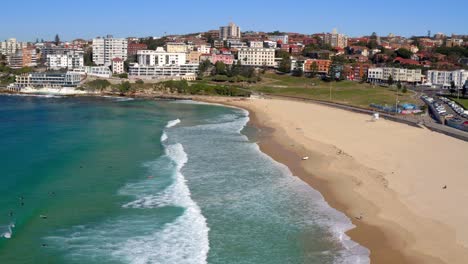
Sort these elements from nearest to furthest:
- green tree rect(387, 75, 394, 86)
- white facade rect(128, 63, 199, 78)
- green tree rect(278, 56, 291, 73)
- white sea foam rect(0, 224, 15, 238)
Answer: white sea foam rect(0, 224, 15, 238)
green tree rect(387, 75, 394, 86)
white facade rect(128, 63, 199, 78)
green tree rect(278, 56, 291, 73)

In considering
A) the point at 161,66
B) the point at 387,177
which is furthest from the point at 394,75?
the point at 387,177

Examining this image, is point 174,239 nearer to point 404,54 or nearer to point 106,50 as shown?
point 404,54

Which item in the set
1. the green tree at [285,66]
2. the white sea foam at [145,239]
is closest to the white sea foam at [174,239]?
the white sea foam at [145,239]

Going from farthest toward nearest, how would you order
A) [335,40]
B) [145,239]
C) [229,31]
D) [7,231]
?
1. [229,31]
2. [335,40]
3. [7,231]
4. [145,239]

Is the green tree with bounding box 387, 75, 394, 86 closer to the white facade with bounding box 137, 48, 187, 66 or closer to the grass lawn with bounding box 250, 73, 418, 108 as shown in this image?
the grass lawn with bounding box 250, 73, 418, 108

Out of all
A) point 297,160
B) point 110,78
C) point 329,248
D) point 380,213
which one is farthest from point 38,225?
point 110,78

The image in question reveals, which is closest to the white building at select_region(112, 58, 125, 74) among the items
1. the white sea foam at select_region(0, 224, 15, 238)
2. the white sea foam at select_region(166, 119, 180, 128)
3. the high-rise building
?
the white sea foam at select_region(166, 119, 180, 128)
